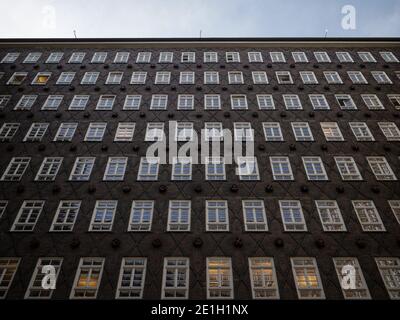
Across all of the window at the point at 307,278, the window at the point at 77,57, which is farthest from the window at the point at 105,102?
the window at the point at 307,278

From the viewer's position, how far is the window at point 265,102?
2547 centimetres

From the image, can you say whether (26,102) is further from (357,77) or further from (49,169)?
(357,77)

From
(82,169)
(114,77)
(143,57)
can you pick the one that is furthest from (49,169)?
(143,57)

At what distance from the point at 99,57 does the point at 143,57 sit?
14.1 feet

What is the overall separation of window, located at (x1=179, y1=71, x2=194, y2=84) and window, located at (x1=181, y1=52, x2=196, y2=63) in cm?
211

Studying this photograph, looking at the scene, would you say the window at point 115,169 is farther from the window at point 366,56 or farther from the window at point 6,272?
the window at point 366,56

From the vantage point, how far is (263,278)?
16.7m

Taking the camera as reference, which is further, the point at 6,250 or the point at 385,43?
the point at 385,43

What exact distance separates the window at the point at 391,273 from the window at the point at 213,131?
12.7 metres

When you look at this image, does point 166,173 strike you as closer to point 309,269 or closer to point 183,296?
point 183,296

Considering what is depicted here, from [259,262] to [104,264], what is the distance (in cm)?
856

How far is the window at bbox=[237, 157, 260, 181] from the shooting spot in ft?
68.7

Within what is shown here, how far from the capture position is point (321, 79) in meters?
27.8
